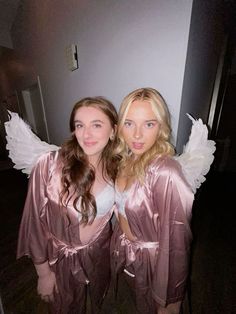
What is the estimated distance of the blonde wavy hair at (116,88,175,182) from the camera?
32.2 inches

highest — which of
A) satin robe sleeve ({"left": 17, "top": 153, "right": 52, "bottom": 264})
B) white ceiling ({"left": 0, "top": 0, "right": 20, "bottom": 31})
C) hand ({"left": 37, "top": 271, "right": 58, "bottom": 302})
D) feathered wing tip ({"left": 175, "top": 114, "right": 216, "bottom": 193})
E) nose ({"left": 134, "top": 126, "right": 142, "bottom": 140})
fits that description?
white ceiling ({"left": 0, "top": 0, "right": 20, "bottom": 31})

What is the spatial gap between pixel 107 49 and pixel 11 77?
→ 5.55 ft

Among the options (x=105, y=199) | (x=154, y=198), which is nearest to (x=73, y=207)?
(x=105, y=199)

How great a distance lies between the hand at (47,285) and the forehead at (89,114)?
2.97 feet

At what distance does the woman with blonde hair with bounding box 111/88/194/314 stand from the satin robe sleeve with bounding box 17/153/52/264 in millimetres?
400

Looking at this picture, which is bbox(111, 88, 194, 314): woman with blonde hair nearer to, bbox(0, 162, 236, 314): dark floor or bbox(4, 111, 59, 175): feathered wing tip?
bbox(4, 111, 59, 175): feathered wing tip

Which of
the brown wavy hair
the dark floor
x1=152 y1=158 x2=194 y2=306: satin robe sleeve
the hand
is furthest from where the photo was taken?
the dark floor

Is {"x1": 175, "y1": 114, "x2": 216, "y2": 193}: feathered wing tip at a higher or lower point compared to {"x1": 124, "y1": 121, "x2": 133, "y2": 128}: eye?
lower

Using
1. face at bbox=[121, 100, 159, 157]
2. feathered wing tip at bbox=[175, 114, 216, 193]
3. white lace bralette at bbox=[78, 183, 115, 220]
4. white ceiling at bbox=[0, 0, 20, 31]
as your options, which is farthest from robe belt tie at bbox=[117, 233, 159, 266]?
white ceiling at bbox=[0, 0, 20, 31]

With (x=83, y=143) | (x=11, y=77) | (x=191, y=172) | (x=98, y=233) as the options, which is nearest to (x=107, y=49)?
(x=83, y=143)

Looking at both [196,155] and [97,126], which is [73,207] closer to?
[97,126]

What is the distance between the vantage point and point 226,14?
5.54 ft

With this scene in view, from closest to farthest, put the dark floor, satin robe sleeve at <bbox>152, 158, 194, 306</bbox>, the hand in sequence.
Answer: satin robe sleeve at <bbox>152, 158, 194, 306</bbox>
the hand
the dark floor

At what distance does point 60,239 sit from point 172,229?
617 millimetres
